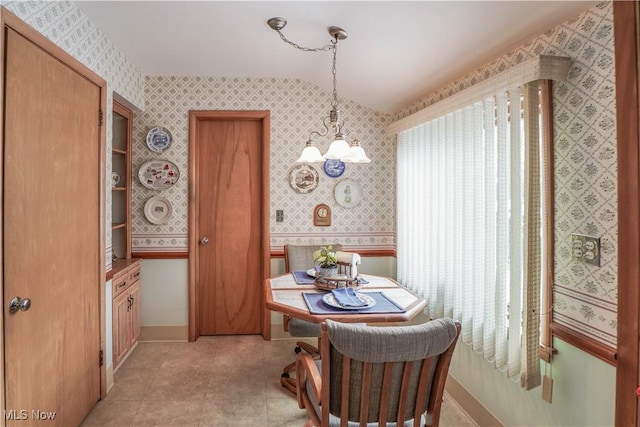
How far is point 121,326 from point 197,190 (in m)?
1.35

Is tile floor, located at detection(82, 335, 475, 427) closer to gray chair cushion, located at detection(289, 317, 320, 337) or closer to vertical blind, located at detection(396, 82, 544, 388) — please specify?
gray chair cushion, located at detection(289, 317, 320, 337)

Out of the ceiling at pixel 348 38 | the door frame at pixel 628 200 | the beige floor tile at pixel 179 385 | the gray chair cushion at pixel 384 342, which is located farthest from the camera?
the beige floor tile at pixel 179 385

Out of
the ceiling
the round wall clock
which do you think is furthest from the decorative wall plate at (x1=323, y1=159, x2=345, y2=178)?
the ceiling

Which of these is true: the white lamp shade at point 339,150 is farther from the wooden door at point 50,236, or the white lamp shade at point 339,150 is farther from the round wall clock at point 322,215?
the round wall clock at point 322,215

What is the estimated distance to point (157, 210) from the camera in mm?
3426

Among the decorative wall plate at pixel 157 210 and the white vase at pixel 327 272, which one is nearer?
the white vase at pixel 327 272

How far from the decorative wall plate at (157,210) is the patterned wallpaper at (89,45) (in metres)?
0.74

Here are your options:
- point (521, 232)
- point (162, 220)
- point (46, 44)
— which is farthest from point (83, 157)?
point (521, 232)

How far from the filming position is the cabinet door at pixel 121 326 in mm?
2760

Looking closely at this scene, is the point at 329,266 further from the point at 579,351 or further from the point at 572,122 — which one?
the point at 572,122

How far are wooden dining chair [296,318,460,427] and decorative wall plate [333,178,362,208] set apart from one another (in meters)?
2.28

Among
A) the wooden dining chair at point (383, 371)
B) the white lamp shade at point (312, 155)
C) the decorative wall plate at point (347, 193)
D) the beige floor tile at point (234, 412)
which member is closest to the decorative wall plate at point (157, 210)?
the decorative wall plate at point (347, 193)

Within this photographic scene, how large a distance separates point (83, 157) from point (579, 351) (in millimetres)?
2807

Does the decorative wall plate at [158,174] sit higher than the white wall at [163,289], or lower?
higher
